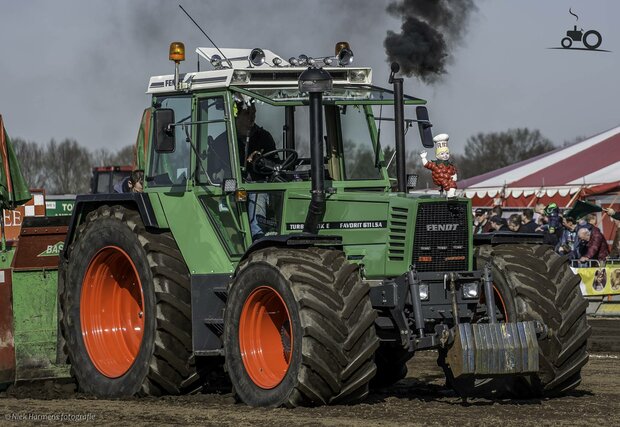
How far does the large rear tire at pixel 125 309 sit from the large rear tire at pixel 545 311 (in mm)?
2632

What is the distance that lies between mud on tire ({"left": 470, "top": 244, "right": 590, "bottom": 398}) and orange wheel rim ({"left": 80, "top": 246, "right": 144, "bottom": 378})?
136 inches

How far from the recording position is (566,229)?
72.8 ft

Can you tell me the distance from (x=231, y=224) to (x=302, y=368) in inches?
76.1

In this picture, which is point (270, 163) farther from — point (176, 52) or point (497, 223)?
point (497, 223)

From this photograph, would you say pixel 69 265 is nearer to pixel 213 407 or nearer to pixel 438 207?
pixel 213 407

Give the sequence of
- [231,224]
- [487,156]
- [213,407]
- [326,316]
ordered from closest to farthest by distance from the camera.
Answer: [326,316]
[213,407]
[231,224]
[487,156]

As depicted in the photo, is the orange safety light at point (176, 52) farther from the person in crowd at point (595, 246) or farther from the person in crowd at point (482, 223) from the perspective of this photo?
the person in crowd at point (482, 223)

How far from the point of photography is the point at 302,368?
8.98 meters

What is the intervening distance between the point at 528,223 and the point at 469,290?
11.9 metres

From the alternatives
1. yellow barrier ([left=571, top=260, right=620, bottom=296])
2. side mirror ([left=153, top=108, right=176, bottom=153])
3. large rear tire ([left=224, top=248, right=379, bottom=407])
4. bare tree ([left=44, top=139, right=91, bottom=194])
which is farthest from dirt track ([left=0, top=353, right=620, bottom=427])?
bare tree ([left=44, top=139, right=91, bottom=194])

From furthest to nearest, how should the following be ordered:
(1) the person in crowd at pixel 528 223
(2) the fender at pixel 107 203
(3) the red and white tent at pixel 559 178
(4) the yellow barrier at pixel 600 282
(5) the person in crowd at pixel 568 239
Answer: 1. (3) the red and white tent at pixel 559 178
2. (5) the person in crowd at pixel 568 239
3. (1) the person in crowd at pixel 528 223
4. (4) the yellow barrier at pixel 600 282
5. (2) the fender at pixel 107 203

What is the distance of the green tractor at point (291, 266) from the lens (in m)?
9.08

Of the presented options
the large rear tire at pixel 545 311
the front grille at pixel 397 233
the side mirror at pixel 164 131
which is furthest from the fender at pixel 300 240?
the large rear tire at pixel 545 311

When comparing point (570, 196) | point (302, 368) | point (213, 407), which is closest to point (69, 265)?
point (213, 407)
